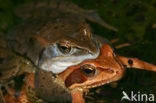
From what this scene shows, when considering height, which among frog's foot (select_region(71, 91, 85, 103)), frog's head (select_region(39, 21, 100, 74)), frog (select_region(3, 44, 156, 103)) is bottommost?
frog's foot (select_region(71, 91, 85, 103))

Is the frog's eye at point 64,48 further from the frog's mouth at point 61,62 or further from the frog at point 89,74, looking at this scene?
the frog at point 89,74

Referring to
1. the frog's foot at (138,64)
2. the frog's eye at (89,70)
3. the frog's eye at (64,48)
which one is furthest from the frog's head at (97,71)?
the frog's foot at (138,64)

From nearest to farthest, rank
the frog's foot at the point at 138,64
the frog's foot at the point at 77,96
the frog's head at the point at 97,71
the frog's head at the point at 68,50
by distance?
the frog's head at the point at 97,71 → the frog's head at the point at 68,50 → the frog's foot at the point at 77,96 → the frog's foot at the point at 138,64

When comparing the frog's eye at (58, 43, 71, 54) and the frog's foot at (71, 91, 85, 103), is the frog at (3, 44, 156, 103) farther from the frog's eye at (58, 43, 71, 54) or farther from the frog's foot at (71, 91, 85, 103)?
the frog's eye at (58, 43, 71, 54)

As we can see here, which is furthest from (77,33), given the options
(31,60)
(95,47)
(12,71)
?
(12,71)

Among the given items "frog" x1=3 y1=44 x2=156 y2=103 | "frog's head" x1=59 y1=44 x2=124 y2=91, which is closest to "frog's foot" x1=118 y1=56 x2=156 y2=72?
"frog" x1=3 y1=44 x2=156 y2=103

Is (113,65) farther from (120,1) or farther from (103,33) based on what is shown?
(120,1)
